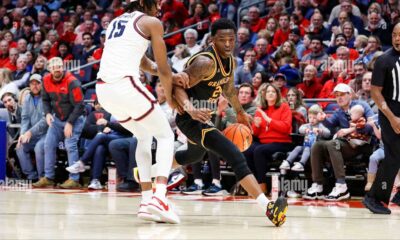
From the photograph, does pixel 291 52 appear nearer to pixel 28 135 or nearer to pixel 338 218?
pixel 28 135

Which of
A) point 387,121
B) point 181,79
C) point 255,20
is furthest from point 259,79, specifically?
point 181,79

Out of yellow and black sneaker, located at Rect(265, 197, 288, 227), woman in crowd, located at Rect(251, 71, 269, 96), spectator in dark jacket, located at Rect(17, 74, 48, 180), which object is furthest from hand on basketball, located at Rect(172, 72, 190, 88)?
spectator in dark jacket, located at Rect(17, 74, 48, 180)

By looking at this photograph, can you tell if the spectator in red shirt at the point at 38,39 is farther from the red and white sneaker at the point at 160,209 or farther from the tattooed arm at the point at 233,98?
the red and white sneaker at the point at 160,209

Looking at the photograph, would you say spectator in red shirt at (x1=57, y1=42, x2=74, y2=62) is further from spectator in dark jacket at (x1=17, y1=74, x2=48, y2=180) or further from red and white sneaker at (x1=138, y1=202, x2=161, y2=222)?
red and white sneaker at (x1=138, y1=202, x2=161, y2=222)

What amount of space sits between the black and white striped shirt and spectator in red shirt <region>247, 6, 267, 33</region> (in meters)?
6.93

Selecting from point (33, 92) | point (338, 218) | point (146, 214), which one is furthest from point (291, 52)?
point (146, 214)

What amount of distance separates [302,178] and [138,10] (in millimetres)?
4510

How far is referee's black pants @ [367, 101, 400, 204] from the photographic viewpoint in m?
7.55

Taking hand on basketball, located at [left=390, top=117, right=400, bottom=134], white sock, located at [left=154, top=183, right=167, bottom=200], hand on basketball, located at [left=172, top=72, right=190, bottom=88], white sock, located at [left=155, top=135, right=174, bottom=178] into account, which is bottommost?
white sock, located at [left=154, top=183, right=167, bottom=200]

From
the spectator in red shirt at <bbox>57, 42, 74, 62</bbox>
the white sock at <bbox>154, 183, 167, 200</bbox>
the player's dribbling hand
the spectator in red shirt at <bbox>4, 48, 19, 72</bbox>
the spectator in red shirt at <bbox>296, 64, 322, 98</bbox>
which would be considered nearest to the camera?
the white sock at <bbox>154, 183, 167, 200</bbox>

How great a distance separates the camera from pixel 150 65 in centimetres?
691

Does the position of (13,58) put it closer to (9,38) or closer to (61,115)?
(9,38)

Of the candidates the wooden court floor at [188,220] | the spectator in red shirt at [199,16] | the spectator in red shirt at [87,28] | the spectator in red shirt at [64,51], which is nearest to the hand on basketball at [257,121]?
the wooden court floor at [188,220]

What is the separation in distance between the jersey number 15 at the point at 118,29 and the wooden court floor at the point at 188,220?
1.53 metres
